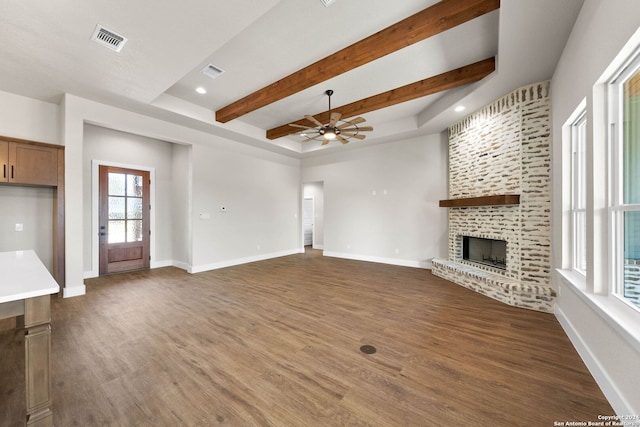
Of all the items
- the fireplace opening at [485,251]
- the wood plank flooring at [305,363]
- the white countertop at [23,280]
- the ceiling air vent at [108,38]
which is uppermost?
the ceiling air vent at [108,38]

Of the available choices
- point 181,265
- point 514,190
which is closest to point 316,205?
point 181,265

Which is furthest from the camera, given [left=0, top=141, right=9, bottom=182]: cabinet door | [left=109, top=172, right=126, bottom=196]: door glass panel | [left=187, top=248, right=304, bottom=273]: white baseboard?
[left=187, top=248, right=304, bottom=273]: white baseboard

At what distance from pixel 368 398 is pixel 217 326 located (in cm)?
191

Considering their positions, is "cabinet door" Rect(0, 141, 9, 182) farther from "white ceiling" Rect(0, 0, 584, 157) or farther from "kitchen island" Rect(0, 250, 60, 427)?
"kitchen island" Rect(0, 250, 60, 427)

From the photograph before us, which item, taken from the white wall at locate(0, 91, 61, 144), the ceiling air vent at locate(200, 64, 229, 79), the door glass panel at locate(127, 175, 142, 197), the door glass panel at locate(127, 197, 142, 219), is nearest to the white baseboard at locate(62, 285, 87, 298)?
the door glass panel at locate(127, 197, 142, 219)

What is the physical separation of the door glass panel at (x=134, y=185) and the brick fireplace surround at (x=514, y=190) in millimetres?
6975

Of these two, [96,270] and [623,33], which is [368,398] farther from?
[96,270]

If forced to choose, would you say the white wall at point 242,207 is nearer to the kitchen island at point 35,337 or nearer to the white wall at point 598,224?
the kitchen island at point 35,337

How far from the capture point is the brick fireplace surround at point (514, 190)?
3.36 metres

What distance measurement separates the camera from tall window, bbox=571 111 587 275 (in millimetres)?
2709

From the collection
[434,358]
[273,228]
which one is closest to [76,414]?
[434,358]

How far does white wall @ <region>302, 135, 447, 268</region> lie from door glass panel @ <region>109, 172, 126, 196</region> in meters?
5.00

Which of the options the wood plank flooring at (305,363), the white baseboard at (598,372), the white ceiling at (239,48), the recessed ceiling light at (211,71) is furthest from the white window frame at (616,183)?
the recessed ceiling light at (211,71)

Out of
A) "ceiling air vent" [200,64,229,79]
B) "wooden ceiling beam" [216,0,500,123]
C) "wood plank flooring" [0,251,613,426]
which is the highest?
"ceiling air vent" [200,64,229,79]
